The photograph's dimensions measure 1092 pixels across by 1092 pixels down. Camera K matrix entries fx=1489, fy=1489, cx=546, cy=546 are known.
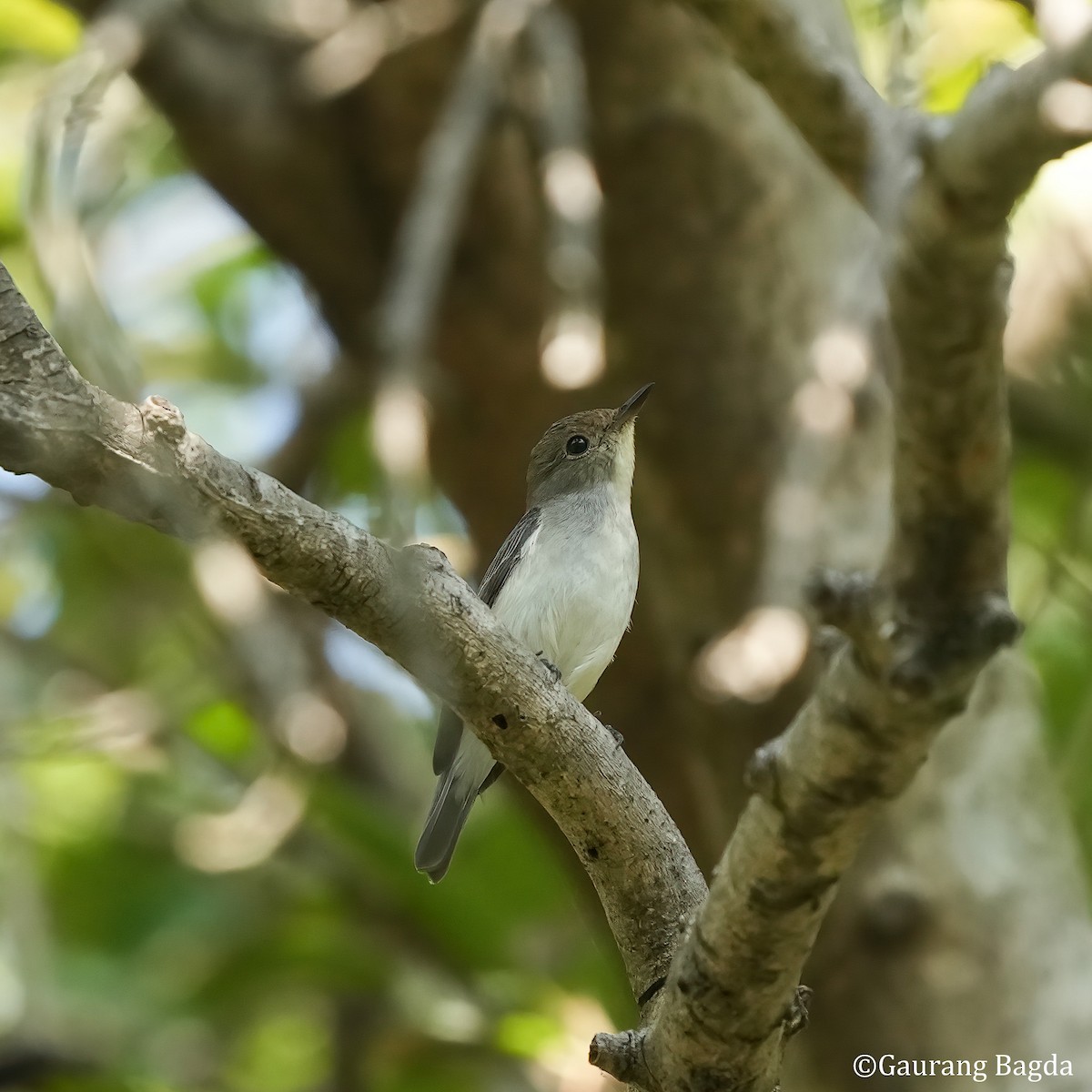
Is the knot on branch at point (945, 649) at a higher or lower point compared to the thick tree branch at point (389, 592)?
lower

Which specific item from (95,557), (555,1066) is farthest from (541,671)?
(95,557)

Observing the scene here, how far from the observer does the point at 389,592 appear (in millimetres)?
2363

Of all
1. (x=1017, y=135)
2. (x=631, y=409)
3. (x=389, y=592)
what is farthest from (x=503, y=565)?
(x=1017, y=135)

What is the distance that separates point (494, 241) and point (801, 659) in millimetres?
2109

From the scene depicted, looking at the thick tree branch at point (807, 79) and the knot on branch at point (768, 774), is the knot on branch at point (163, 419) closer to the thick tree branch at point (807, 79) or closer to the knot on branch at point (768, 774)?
the knot on branch at point (768, 774)

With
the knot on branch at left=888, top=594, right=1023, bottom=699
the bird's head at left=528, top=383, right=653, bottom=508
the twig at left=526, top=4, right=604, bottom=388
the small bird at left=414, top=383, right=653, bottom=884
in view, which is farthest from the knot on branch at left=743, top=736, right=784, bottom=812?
the bird's head at left=528, top=383, right=653, bottom=508

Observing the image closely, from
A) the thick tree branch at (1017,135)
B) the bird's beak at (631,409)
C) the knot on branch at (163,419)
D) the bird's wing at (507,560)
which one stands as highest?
the bird's beak at (631,409)

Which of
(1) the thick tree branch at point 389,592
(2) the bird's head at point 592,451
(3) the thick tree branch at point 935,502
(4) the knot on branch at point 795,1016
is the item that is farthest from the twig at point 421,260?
(3) the thick tree branch at point 935,502

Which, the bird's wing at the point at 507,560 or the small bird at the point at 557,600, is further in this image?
the bird's wing at the point at 507,560

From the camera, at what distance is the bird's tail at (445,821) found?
4.74 metres

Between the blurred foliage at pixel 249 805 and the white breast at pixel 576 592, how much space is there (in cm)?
Answer: 60

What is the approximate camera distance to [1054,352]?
571cm

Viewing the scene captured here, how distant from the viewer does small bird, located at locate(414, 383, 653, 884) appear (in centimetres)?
480

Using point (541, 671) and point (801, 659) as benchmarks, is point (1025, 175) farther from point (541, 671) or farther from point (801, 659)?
point (801, 659)
